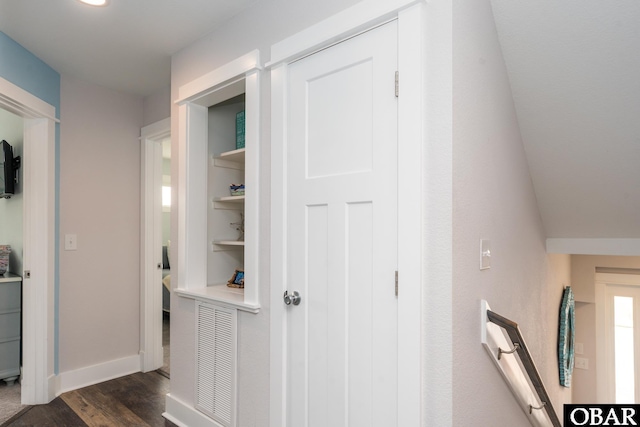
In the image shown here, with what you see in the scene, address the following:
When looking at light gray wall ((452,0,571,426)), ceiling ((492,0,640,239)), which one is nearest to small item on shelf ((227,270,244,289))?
light gray wall ((452,0,571,426))

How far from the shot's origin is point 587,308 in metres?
4.12

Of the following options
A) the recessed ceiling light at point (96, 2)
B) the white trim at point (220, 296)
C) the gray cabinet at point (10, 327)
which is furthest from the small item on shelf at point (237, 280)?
the gray cabinet at point (10, 327)

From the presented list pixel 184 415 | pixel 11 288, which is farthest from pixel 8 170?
pixel 184 415

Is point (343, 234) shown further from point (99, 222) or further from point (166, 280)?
point (166, 280)

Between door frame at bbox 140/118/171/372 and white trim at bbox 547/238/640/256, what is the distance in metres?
3.26

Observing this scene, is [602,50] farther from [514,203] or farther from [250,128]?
[250,128]

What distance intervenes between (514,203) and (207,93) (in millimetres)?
1874

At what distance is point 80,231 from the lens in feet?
10.8

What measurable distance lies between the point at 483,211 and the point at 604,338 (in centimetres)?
370

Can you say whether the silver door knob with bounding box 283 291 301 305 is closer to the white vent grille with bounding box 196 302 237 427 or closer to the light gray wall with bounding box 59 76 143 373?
the white vent grille with bounding box 196 302 237 427

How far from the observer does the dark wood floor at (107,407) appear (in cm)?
263

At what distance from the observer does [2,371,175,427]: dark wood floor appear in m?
2.63

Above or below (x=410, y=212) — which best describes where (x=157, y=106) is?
above

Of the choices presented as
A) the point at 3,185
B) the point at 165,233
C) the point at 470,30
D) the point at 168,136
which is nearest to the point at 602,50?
the point at 470,30
